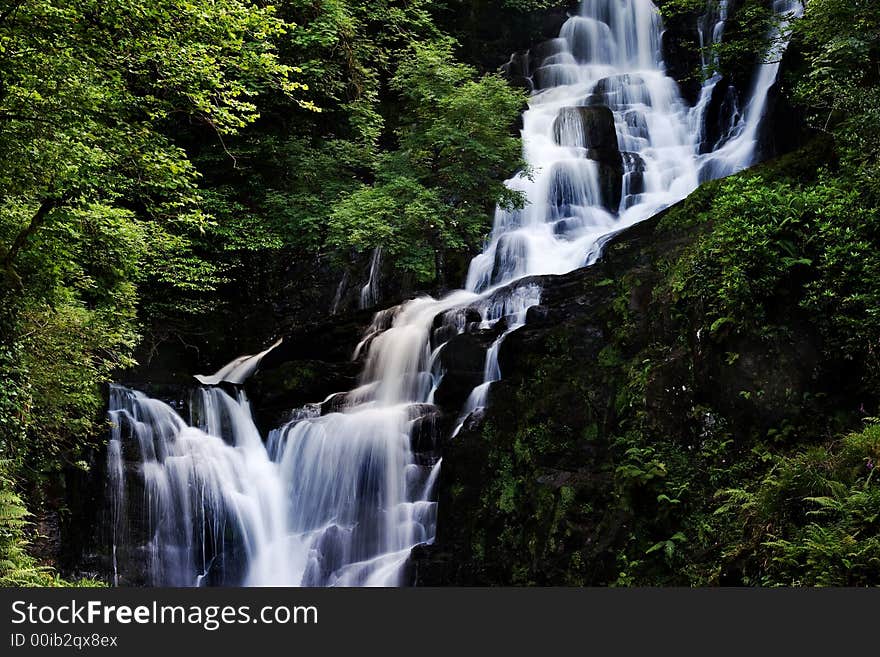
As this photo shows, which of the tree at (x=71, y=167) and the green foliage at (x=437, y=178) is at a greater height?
the green foliage at (x=437, y=178)

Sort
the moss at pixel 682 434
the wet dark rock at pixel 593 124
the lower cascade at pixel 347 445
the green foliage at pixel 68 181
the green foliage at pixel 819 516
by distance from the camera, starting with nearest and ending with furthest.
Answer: the green foliage at pixel 819 516
the moss at pixel 682 434
the green foliage at pixel 68 181
the lower cascade at pixel 347 445
the wet dark rock at pixel 593 124

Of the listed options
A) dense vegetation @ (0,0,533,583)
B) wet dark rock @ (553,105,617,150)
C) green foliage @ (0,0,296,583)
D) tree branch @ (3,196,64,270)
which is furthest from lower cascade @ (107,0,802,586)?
tree branch @ (3,196,64,270)

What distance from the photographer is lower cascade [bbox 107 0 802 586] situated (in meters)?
12.8

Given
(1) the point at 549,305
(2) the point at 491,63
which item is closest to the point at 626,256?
(1) the point at 549,305

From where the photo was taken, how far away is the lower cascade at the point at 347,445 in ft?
41.9

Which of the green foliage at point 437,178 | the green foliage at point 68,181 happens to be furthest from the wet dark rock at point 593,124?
the green foliage at point 68,181

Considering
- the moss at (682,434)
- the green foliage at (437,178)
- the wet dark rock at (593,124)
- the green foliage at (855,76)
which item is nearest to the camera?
the moss at (682,434)

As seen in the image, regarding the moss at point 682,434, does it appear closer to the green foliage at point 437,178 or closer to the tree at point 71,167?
the tree at point 71,167

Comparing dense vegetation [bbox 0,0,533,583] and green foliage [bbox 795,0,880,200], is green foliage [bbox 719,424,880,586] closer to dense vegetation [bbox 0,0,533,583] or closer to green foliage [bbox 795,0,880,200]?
green foliage [bbox 795,0,880,200]

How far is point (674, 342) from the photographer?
1079cm

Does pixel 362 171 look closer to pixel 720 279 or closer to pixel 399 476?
pixel 399 476

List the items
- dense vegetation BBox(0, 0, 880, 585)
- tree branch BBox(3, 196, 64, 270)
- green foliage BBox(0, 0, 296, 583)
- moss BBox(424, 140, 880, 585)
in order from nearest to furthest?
moss BBox(424, 140, 880, 585), dense vegetation BBox(0, 0, 880, 585), green foliage BBox(0, 0, 296, 583), tree branch BBox(3, 196, 64, 270)

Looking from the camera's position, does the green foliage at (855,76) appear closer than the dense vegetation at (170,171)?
No

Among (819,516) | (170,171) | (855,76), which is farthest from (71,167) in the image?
(855,76)
